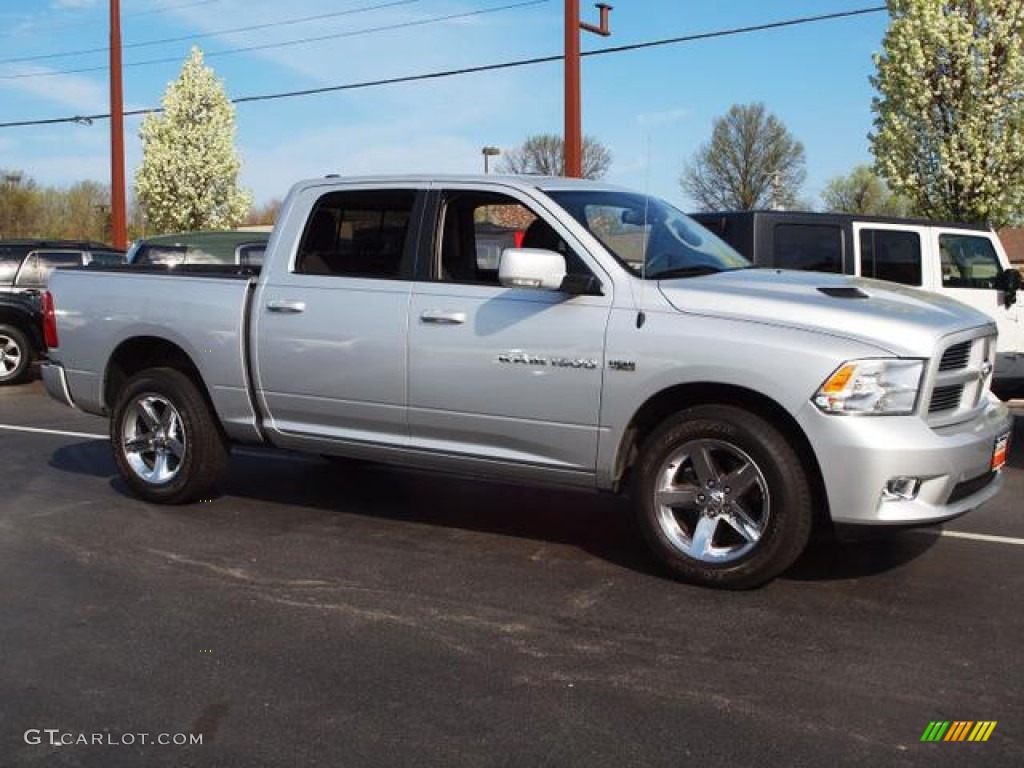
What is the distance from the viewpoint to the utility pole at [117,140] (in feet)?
78.6

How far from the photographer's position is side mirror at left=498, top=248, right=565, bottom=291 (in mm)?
4969

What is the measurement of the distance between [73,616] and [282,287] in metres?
2.20

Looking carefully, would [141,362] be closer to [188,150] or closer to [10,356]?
[10,356]

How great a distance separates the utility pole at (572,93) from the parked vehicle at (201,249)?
15.8ft

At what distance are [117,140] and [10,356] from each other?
454 inches

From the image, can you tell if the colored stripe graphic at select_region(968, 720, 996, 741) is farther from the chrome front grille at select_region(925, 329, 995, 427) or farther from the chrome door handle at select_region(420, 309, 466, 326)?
the chrome door handle at select_region(420, 309, 466, 326)

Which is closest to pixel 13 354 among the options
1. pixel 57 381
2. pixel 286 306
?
pixel 57 381

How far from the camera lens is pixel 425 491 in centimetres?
708

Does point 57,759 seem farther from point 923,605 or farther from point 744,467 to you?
point 923,605

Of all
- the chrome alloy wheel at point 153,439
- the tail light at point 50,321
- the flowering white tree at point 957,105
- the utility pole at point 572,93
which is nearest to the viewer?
the chrome alloy wheel at point 153,439

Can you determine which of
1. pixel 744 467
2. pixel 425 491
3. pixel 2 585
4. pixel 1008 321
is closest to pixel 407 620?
pixel 744 467

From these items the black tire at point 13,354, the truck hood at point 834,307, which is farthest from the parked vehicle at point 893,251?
the black tire at point 13,354

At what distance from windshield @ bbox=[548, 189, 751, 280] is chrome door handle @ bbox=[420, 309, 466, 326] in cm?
77

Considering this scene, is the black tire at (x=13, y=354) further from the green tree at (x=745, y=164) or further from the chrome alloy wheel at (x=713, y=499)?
the green tree at (x=745, y=164)
